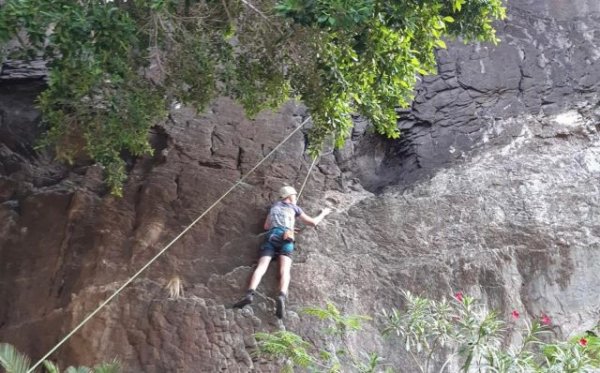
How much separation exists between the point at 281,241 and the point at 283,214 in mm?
348

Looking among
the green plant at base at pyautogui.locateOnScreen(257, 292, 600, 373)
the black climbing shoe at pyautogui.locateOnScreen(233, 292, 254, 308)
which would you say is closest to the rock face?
the black climbing shoe at pyautogui.locateOnScreen(233, 292, 254, 308)

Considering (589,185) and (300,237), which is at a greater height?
(589,185)

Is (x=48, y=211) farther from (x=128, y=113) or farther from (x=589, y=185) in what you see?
(x=589, y=185)

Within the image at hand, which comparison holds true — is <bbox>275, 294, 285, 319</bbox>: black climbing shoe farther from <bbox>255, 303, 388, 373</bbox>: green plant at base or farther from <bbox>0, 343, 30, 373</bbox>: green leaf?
<bbox>0, 343, 30, 373</bbox>: green leaf

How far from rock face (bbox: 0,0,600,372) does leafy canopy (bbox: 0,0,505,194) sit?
3.83ft

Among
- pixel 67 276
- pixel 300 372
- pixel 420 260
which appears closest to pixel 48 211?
pixel 67 276

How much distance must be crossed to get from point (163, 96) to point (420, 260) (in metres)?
3.59

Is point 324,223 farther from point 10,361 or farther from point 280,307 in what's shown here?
point 10,361

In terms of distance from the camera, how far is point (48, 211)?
949 cm

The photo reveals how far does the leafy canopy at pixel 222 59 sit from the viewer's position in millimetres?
6613

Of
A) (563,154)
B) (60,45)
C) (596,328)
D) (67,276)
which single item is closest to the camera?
(60,45)

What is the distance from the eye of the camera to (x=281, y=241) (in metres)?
8.46

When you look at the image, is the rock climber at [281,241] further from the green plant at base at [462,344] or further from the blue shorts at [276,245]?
the green plant at base at [462,344]

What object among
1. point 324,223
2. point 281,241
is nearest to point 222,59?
point 281,241
